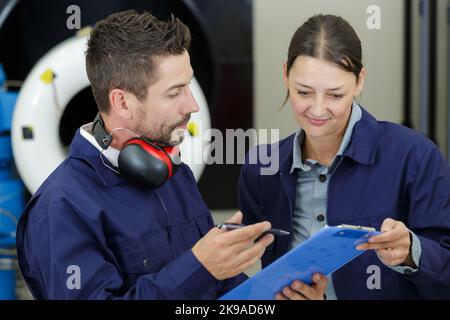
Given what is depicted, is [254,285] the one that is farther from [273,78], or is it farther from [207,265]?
[273,78]

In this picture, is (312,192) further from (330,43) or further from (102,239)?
(102,239)

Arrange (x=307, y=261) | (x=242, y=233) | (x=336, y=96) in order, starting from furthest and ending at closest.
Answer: (x=336, y=96), (x=307, y=261), (x=242, y=233)

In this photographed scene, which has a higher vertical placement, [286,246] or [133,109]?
[133,109]

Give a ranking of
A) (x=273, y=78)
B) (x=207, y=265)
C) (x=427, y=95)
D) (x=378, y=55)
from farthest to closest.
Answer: (x=273, y=78)
(x=427, y=95)
(x=378, y=55)
(x=207, y=265)

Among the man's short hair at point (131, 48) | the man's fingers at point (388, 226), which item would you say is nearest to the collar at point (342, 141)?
the man's fingers at point (388, 226)

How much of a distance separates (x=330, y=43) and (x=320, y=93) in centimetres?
9

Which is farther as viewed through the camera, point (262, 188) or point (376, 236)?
point (262, 188)

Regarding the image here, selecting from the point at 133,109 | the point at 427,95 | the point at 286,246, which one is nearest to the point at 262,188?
the point at 286,246

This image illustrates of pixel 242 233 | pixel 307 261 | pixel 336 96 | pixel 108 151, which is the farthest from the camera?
pixel 336 96

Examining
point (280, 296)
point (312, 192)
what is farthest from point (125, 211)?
point (312, 192)

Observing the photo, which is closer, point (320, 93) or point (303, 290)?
point (303, 290)

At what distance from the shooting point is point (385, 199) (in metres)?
1.36

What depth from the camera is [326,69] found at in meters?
1.32

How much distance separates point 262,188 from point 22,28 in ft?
5.99
